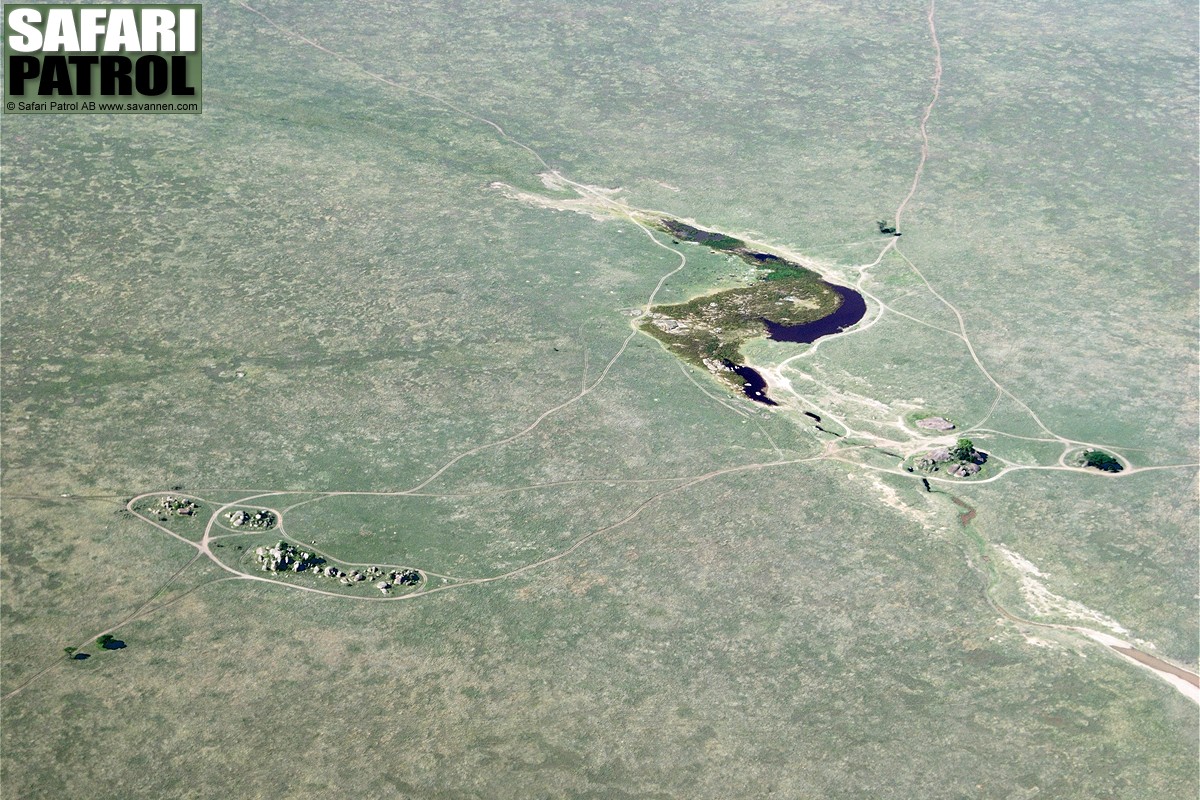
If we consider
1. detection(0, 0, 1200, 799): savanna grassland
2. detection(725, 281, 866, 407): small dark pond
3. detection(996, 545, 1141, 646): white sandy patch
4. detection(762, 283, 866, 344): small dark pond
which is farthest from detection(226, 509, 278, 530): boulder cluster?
detection(996, 545, 1141, 646): white sandy patch

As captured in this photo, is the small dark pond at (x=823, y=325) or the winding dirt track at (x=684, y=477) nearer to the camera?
the winding dirt track at (x=684, y=477)

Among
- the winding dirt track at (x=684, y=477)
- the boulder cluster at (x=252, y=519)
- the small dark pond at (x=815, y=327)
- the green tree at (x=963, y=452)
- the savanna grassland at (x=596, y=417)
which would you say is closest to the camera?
the savanna grassland at (x=596, y=417)

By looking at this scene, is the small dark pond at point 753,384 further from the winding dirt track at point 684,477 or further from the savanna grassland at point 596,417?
the savanna grassland at point 596,417

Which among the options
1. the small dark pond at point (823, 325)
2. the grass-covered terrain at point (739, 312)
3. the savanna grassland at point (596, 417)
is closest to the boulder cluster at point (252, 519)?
the savanna grassland at point (596, 417)

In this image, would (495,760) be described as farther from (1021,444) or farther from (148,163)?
(148,163)

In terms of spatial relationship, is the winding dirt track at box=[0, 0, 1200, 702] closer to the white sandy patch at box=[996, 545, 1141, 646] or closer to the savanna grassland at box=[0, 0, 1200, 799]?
the savanna grassland at box=[0, 0, 1200, 799]

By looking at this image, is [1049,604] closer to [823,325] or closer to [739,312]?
[823,325]

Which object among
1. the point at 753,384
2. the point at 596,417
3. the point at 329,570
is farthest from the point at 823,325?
the point at 329,570
